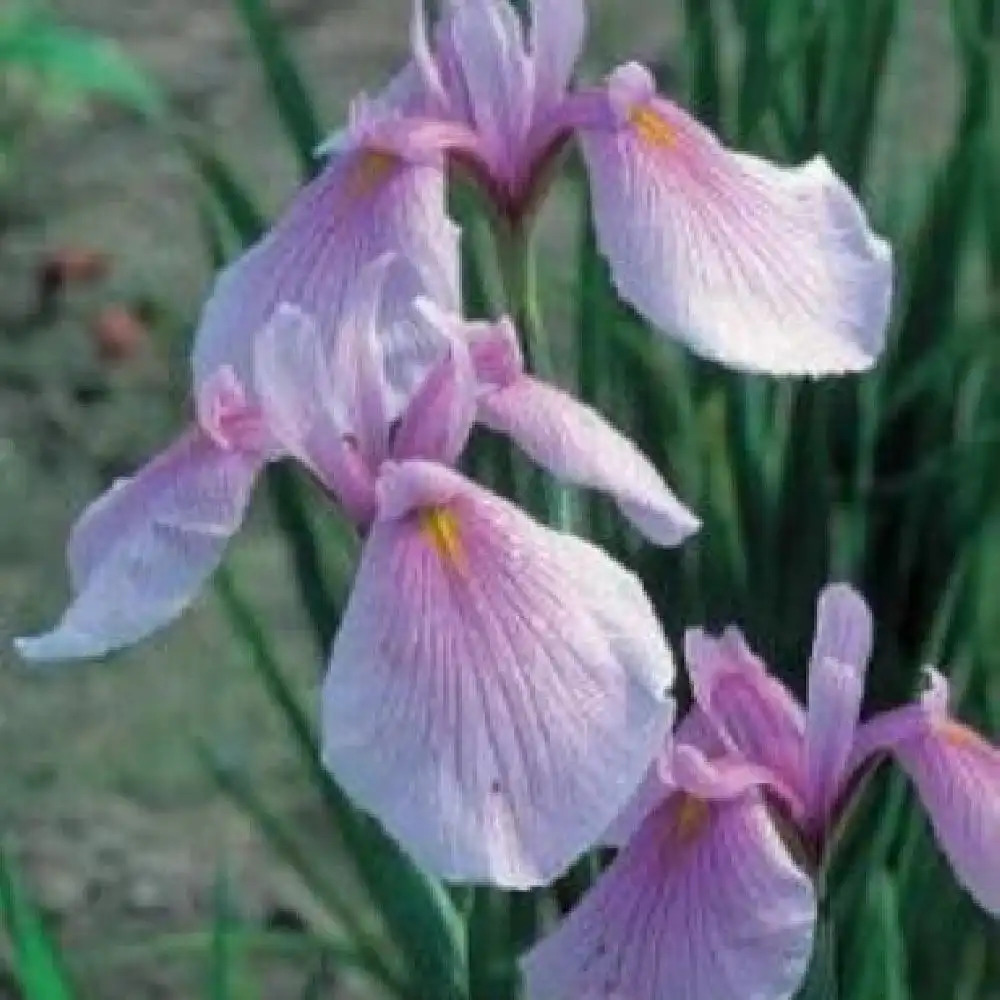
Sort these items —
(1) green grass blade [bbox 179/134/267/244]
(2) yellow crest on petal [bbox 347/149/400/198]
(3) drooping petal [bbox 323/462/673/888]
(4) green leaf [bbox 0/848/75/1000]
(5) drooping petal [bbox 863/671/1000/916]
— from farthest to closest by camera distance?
(1) green grass blade [bbox 179/134/267/244], (4) green leaf [bbox 0/848/75/1000], (2) yellow crest on petal [bbox 347/149/400/198], (5) drooping petal [bbox 863/671/1000/916], (3) drooping petal [bbox 323/462/673/888]

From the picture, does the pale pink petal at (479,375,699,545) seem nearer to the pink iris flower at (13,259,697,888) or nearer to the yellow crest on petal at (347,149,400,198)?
the pink iris flower at (13,259,697,888)

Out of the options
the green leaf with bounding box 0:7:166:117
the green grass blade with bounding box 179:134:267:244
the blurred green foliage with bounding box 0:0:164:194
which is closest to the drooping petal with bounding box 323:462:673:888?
the green grass blade with bounding box 179:134:267:244

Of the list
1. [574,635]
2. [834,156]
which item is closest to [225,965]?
[574,635]

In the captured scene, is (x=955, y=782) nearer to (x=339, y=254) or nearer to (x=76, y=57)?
(x=339, y=254)

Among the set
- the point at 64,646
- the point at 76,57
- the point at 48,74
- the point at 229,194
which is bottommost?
the point at 48,74

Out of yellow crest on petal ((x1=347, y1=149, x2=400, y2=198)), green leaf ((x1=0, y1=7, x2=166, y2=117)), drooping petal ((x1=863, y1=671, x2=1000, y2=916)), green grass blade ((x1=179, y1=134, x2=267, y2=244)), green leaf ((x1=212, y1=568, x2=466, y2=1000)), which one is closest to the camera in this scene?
drooping petal ((x1=863, y1=671, x2=1000, y2=916))

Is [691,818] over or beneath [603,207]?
beneath

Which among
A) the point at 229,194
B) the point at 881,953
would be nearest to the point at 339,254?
the point at 881,953
